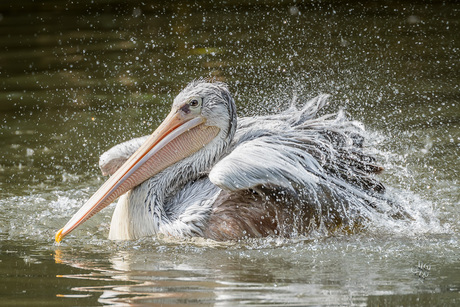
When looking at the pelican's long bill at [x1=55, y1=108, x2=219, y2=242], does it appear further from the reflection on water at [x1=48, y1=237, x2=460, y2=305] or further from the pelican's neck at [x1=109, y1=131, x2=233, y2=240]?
the reflection on water at [x1=48, y1=237, x2=460, y2=305]

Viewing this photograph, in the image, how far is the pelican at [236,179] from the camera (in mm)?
5164

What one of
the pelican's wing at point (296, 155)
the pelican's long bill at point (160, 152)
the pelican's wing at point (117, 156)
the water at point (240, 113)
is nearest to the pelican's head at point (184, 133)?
the pelican's long bill at point (160, 152)

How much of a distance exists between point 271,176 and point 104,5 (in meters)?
7.95

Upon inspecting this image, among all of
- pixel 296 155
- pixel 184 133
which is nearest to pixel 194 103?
pixel 184 133

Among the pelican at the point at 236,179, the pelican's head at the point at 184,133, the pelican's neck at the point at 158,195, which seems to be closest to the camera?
the pelican at the point at 236,179

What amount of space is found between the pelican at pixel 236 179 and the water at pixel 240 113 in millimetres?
148

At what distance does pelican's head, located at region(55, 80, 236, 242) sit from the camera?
18.0 feet

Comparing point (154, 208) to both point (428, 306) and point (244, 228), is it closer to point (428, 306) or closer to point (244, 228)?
point (244, 228)

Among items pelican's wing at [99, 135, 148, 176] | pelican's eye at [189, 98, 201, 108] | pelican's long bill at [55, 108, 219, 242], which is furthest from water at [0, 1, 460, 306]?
pelican's eye at [189, 98, 201, 108]

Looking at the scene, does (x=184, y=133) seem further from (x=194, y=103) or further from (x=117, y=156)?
(x=117, y=156)

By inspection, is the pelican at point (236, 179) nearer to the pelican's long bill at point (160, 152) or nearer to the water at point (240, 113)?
the pelican's long bill at point (160, 152)

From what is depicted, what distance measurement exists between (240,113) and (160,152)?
7.52 ft

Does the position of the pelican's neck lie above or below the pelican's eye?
below

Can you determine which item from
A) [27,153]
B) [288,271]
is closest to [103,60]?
[27,153]
